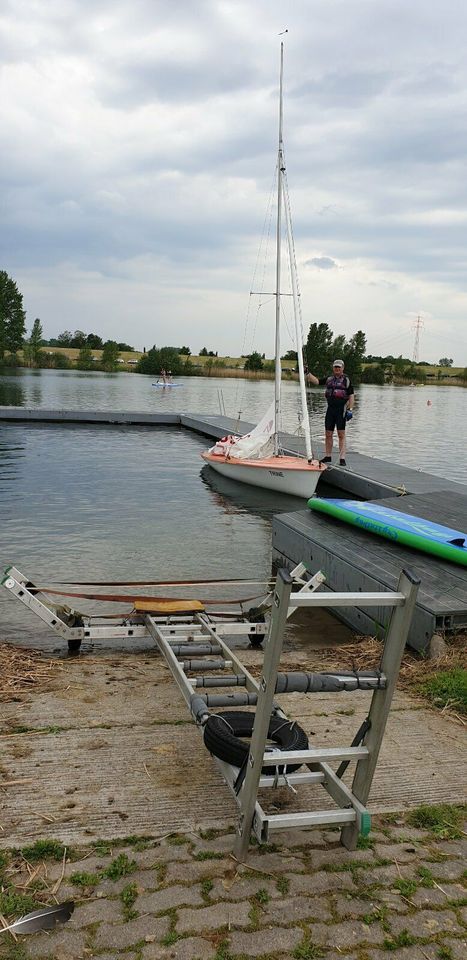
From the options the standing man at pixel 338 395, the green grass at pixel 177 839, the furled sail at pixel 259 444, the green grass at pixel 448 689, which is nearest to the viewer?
the green grass at pixel 177 839

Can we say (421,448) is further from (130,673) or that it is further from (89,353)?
(89,353)

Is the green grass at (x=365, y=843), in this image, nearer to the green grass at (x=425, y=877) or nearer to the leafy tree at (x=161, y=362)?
the green grass at (x=425, y=877)

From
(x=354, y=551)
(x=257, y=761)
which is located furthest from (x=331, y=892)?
(x=354, y=551)

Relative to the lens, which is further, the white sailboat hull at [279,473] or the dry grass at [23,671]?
the white sailboat hull at [279,473]

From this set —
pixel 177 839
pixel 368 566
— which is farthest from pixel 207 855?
pixel 368 566

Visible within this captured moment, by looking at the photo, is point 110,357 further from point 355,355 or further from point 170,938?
point 170,938

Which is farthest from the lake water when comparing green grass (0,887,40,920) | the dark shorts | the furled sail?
green grass (0,887,40,920)

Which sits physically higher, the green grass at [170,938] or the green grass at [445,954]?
the green grass at [445,954]

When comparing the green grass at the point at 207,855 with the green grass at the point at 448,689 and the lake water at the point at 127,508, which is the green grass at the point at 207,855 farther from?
the lake water at the point at 127,508

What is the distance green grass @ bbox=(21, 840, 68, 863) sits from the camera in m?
3.16

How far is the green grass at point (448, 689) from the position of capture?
5164mm

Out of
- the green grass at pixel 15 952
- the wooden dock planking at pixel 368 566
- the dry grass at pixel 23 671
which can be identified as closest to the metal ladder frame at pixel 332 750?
the green grass at pixel 15 952

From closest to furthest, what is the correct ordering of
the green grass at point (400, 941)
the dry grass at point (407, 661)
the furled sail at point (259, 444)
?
the green grass at point (400, 941), the dry grass at point (407, 661), the furled sail at point (259, 444)

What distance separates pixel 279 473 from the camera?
18250 millimetres
